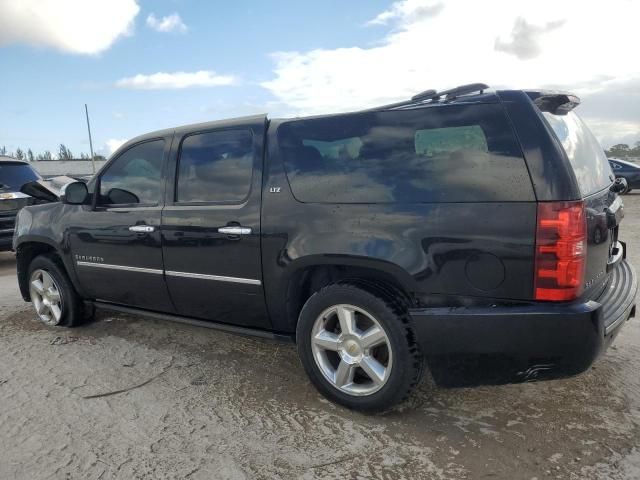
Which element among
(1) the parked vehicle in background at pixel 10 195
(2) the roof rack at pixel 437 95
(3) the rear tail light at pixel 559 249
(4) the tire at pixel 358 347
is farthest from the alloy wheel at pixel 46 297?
(3) the rear tail light at pixel 559 249

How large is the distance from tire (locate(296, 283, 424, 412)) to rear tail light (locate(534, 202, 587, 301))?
2.48 ft

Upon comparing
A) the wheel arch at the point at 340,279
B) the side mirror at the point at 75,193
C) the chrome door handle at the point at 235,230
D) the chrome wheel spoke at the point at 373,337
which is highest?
the side mirror at the point at 75,193

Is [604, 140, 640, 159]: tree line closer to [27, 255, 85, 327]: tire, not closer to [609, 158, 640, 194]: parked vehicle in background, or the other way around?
[609, 158, 640, 194]: parked vehicle in background

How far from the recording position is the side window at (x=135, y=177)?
3.93m

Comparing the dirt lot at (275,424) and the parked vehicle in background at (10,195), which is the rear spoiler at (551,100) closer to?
the dirt lot at (275,424)

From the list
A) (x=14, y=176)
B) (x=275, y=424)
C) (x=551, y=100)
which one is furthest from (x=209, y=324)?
(x=14, y=176)

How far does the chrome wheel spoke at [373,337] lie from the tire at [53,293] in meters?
3.06

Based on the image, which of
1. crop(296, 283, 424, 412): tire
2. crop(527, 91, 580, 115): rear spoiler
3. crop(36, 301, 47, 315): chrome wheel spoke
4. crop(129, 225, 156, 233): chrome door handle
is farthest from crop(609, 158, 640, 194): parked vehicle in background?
crop(36, 301, 47, 315): chrome wheel spoke

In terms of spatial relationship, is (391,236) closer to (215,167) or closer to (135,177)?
(215,167)

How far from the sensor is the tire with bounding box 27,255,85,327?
4.70m

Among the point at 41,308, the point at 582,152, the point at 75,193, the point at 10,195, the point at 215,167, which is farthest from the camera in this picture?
the point at 10,195

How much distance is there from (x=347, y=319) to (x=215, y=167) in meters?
1.46

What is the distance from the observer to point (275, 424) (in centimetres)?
292

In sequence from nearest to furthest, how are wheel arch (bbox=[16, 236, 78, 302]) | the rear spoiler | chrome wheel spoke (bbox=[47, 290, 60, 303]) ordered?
the rear spoiler < wheel arch (bbox=[16, 236, 78, 302]) < chrome wheel spoke (bbox=[47, 290, 60, 303])
